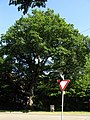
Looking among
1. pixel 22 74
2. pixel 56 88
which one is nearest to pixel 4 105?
pixel 22 74

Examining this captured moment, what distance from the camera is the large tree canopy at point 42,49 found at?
39719 mm

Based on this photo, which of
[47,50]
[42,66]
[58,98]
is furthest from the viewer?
[58,98]

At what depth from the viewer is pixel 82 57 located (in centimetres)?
4138

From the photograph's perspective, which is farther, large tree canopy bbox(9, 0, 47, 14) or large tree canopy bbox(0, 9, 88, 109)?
large tree canopy bbox(0, 9, 88, 109)

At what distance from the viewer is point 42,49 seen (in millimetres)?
39281

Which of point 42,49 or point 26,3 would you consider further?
point 42,49

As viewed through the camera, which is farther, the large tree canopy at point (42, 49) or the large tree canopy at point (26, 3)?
the large tree canopy at point (42, 49)

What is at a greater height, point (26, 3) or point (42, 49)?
point (42, 49)

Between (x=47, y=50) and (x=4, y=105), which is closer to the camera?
(x=47, y=50)

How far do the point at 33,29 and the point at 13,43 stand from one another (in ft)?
10.3

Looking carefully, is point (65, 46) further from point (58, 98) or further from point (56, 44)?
point (58, 98)

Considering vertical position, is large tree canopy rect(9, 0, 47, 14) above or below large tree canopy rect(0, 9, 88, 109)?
below

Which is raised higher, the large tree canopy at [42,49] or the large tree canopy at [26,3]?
the large tree canopy at [42,49]

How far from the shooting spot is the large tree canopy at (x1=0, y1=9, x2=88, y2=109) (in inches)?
1564
